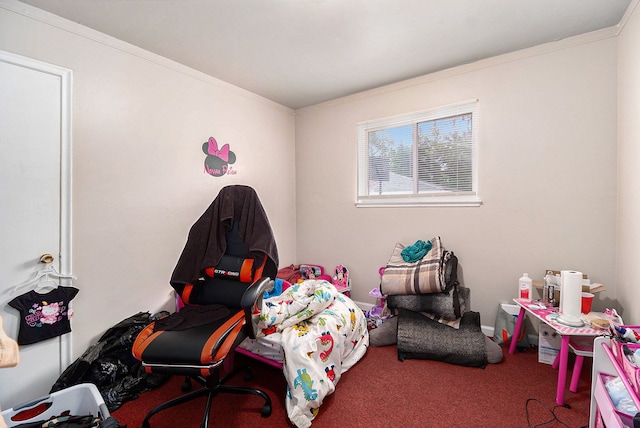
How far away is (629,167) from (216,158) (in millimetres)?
3264

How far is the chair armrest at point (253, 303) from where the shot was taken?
1.64m

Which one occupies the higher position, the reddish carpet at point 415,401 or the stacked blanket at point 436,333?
the stacked blanket at point 436,333

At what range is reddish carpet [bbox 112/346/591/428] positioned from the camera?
1702 mm

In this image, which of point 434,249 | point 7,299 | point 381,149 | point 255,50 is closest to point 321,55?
point 255,50

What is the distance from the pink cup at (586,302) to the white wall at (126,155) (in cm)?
310

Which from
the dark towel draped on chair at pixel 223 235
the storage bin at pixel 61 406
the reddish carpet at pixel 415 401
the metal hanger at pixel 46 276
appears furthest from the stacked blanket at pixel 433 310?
the metal hanger at pixel 46 276

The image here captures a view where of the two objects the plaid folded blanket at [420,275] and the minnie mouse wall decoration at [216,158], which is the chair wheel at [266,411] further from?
the minnie mouse wall decoration at [216,158]

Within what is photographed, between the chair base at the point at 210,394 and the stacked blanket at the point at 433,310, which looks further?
the stacked blanket at the point at 433,310

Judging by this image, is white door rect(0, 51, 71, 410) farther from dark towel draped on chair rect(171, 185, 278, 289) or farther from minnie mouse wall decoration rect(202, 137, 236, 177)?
minnie mouse wall decoration rect(202, 137, 236, 177)

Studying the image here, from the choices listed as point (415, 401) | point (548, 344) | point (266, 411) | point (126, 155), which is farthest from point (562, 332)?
point (126, 155)

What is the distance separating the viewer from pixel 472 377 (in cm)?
211

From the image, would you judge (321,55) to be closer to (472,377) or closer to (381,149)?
(381,149)

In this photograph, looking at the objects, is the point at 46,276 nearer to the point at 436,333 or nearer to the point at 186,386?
the point at 186,386

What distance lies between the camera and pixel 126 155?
231 cm
